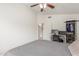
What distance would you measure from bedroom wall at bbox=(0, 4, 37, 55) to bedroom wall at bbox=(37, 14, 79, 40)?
116 cm

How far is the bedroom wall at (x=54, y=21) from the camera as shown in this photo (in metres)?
5.66

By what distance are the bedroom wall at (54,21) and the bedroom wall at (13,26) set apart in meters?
1.16

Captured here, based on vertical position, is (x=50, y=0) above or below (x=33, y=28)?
above

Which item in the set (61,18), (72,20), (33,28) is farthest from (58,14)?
(33,28)

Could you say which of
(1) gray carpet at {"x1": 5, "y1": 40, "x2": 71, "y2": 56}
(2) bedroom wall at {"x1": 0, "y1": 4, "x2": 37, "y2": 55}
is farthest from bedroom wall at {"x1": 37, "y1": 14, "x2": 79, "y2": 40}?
(1) gray carpet at {"x1": 5, "y1": 40, "x2": 71, "y2": 56}

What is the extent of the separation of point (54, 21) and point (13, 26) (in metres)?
2.87

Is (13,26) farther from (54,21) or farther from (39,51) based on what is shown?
(54,21)

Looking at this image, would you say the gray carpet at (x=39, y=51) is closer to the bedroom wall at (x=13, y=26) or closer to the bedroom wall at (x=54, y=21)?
the bedroom wall at (x=13, y=26)

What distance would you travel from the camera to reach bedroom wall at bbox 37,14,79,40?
5.66m

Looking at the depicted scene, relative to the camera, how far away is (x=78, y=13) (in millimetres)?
5609

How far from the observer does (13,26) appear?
3.44 metres

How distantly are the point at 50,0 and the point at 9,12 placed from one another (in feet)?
9.08

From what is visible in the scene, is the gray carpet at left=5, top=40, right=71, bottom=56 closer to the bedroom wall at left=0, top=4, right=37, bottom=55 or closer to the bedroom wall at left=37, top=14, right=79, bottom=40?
the bedroom wall at left=0, top=4, right=37, bottom=55

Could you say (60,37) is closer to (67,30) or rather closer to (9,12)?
(67,30)
